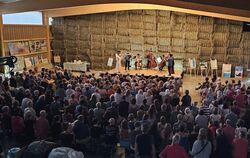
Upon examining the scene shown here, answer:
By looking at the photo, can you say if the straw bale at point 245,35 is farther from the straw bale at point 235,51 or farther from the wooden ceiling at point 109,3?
the wooden ceiling at point 109,3

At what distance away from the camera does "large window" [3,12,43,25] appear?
20.0m

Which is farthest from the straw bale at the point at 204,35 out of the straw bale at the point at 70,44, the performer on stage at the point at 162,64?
the straw bale at the point at 70,44

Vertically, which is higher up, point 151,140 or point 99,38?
point 99,38

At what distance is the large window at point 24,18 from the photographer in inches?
788

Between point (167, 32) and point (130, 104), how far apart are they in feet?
43.1

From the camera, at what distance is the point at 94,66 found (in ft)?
78.4

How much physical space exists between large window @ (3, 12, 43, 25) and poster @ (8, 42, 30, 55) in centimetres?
144

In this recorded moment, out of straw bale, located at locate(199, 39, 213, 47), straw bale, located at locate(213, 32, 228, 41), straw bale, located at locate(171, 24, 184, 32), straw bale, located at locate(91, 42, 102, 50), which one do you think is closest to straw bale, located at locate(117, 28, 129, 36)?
straw bale, located at locate(91, 42, 102, 50)

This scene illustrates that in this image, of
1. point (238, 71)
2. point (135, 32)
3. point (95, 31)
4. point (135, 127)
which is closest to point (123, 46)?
point (135, 32)

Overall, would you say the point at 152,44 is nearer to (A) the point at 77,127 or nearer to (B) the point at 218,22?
(B) the point at 218,22

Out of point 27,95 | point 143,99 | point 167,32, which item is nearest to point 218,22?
point 167,32

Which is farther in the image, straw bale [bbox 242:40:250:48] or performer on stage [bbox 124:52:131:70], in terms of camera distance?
performer on stage [bbox 124:52:131:70]

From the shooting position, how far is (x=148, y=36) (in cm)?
2228

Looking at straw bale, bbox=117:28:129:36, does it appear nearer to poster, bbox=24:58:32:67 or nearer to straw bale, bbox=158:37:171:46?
straw bale, bbox=158:37:171:46
